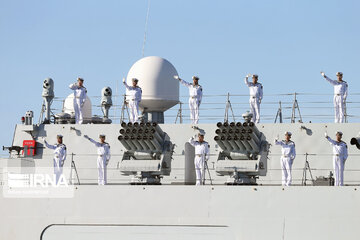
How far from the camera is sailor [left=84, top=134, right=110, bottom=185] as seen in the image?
810 inches

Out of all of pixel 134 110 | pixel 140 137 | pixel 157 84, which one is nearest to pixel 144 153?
pixel 140 137

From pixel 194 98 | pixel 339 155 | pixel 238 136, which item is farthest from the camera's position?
pixel 194 98

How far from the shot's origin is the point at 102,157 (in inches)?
811

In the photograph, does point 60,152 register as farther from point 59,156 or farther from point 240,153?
point 240,153

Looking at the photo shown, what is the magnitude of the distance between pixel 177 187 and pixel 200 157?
1.12m

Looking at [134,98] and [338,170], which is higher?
[134,98]

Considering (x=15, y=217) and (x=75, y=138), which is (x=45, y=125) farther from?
(x=15, y=217)

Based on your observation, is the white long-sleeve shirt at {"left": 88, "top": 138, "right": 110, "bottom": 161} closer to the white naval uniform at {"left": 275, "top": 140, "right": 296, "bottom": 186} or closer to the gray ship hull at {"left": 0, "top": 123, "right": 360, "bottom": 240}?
the gray ship hull at {"left": 0, "top": 123, "right": 360, "bottom": 240}

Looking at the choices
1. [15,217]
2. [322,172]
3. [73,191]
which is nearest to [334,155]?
[322,172]

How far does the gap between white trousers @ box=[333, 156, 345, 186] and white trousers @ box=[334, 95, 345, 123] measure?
305 cm

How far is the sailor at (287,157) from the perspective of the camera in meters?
19.5

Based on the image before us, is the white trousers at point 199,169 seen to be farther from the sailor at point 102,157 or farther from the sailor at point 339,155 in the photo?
the sailor at point 339,155

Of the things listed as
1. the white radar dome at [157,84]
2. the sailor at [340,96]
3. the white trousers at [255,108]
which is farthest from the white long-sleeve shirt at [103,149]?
the sailor at [340,96]

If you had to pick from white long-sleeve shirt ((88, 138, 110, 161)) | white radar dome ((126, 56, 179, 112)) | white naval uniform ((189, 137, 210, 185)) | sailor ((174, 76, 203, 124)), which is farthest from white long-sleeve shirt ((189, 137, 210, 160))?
white radar dome ((126, 56, 179, 112))
